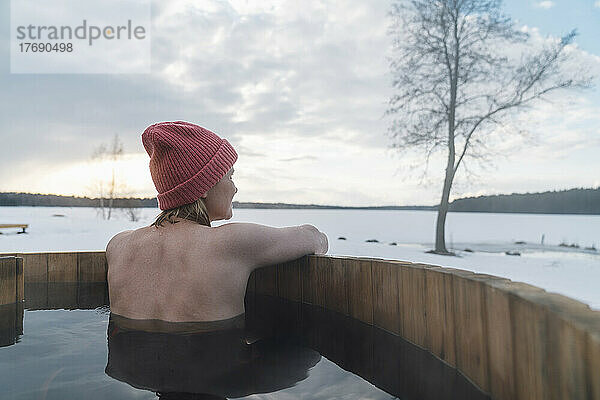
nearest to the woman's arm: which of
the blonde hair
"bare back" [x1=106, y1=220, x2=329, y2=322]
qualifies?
"bare back" [x1=106, y1=220, x2=329, y2=322]

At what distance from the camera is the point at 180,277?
1396 mm

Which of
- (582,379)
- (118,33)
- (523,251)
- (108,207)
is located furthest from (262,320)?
(108,207)

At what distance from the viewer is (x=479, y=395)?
0.91 m

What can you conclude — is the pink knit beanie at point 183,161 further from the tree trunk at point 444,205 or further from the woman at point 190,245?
the tree trunk at point 444,205

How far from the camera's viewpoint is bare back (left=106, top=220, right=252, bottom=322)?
1.40 metres

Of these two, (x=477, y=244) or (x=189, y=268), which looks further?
(x=477, y=244)

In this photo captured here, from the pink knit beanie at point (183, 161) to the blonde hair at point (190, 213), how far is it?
0.06 feet

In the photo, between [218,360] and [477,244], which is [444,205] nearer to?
[477,244]

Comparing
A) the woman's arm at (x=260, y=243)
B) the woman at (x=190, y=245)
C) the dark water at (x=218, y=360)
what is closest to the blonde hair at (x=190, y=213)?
the woman at (x=190, y=245)

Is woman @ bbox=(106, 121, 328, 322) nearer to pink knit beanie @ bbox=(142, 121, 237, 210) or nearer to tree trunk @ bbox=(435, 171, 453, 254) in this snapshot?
pink knit beanie @ bbox=(142, 121, 237, 210)

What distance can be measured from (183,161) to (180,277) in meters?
0.40

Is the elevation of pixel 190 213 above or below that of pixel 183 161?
below

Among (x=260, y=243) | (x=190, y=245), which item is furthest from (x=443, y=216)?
(x=190, y=245)

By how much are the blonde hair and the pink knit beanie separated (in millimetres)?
20
